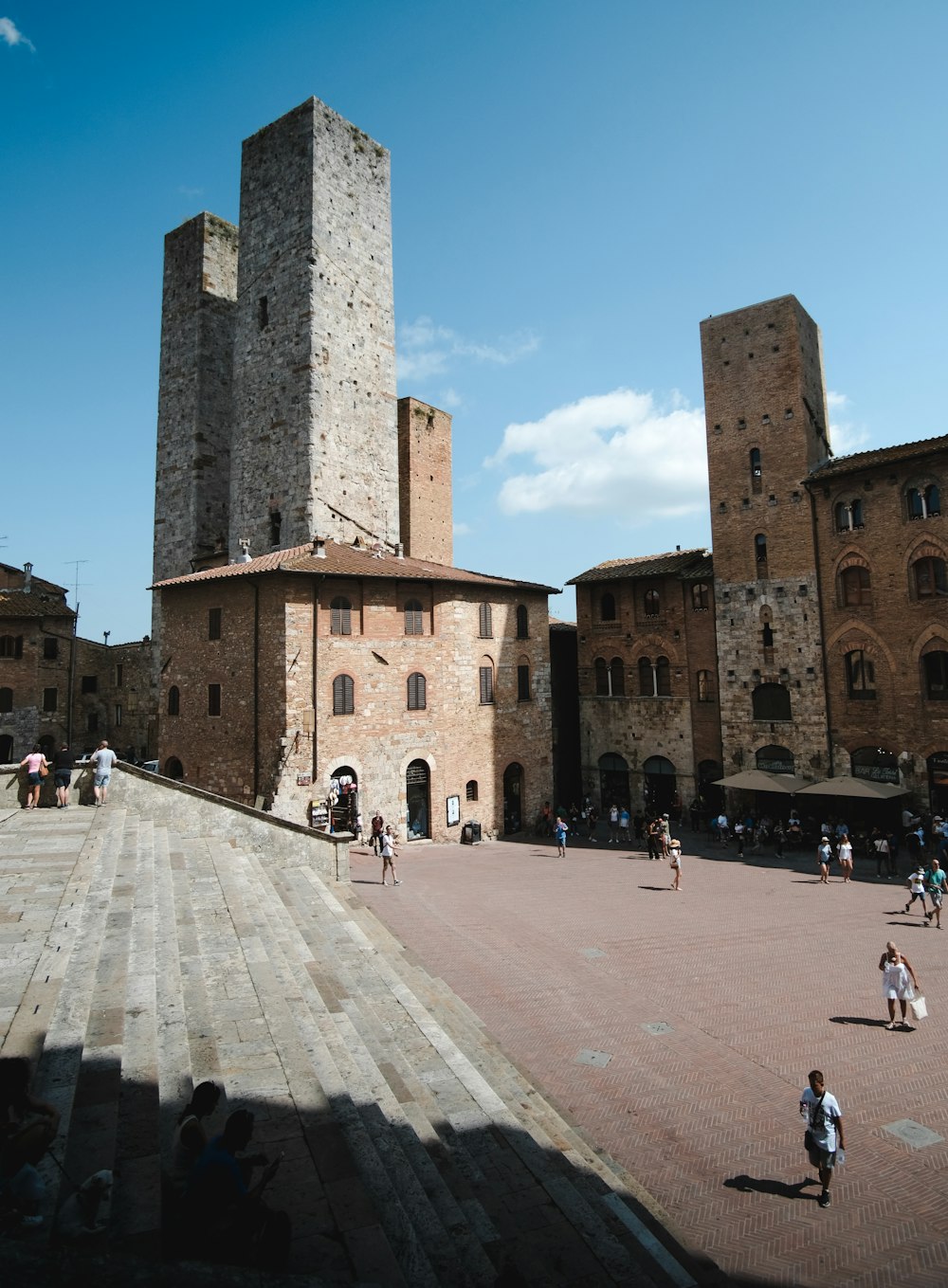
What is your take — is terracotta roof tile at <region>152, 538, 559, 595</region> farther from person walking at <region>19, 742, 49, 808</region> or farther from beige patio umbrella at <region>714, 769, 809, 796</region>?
beige patio umbrella at <region>714, 769, 809, 796</region>

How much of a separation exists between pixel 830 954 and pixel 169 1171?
1390 centimetres

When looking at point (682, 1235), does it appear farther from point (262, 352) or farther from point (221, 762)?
point (262, 352)

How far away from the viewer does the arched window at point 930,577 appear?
Answer: 82.5 ft

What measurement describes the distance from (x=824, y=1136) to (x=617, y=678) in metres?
26.7

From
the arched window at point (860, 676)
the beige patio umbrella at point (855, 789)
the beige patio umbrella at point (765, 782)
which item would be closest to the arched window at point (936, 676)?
the arched window at point (860, 676)

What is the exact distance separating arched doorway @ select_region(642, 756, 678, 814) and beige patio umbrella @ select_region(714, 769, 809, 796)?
13.3ft

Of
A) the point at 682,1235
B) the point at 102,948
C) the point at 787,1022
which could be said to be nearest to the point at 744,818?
the point at 787,1022

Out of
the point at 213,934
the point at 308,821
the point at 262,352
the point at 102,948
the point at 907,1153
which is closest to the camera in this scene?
the point at 907,1153

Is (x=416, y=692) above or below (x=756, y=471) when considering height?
below

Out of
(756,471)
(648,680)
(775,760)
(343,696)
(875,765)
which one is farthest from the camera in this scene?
(648,680)

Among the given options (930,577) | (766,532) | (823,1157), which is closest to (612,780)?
(766,532)

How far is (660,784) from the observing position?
32.5 meters

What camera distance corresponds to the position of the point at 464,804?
28.0 metres

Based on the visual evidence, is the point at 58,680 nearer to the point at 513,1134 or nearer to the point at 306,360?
the point at 306,360
